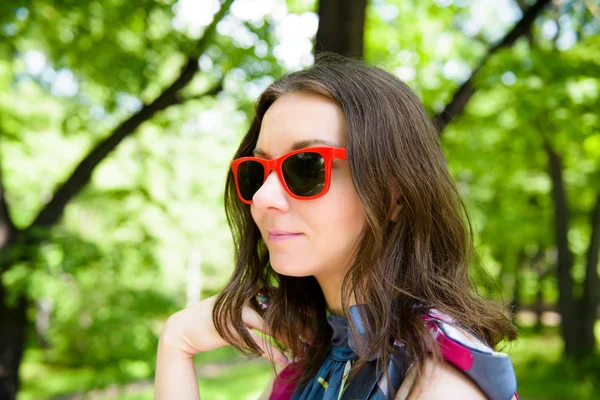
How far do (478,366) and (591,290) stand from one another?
409 inches

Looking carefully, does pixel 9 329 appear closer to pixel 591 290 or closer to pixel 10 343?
pixel 10 343

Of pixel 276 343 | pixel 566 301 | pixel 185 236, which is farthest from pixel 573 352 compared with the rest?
pixel 276 343

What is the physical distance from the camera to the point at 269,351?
166 centimetres

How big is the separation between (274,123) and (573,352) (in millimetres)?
10501

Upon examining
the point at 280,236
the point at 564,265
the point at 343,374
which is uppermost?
the point at 280,236

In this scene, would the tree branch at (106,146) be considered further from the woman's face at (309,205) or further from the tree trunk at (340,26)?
the woman's face at (309,205)

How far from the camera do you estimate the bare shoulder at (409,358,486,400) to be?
41.8 inches

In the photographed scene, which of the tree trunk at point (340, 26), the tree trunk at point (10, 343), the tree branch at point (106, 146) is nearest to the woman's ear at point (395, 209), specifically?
the tree trunk at point (340, 26)

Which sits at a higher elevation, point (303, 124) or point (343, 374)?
point (303, 124)

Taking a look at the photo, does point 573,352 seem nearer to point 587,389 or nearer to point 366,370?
point 587,389

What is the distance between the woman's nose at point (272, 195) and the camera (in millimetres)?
1361

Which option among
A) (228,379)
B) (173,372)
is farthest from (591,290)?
(173,372)

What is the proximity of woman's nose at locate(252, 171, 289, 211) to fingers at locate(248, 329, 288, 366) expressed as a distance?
457mm

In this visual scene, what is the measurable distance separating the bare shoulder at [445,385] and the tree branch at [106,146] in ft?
14.1
